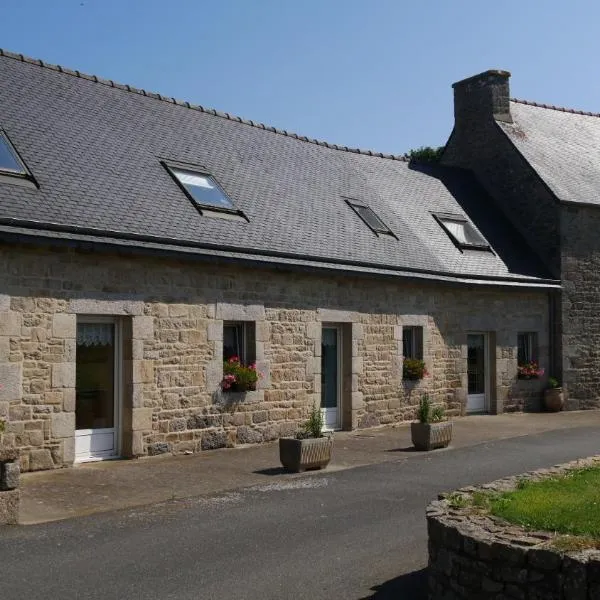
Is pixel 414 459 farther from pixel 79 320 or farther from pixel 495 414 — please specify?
pixel 495 414

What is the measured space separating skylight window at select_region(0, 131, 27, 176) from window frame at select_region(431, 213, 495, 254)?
9.59m

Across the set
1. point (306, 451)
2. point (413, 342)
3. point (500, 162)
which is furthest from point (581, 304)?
point (306, 451)

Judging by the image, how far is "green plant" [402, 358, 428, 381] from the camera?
1512 cm

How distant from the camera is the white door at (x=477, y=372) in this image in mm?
17141

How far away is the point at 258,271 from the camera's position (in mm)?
12414

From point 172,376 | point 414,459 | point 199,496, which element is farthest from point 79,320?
point 414,459

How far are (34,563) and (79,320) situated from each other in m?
4.96

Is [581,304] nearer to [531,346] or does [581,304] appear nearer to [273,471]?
[531,346]

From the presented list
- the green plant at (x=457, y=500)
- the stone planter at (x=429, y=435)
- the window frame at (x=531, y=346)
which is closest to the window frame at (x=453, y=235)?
the window frame at (x=531, y=346)

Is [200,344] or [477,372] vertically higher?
[200,344]

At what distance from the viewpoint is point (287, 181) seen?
15602mm

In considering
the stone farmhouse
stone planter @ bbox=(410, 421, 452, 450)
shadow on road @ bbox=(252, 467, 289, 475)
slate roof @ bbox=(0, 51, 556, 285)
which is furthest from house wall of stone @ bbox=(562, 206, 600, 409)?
shadow on road @ bbox=(252, 467, 289, 475)

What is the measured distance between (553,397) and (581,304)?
2231 millimetres

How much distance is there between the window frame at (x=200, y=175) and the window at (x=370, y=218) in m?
3.32
